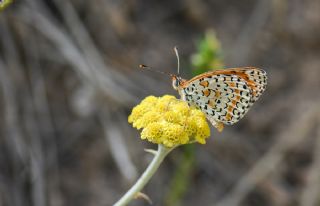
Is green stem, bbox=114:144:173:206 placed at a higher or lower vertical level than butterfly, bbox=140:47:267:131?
lower

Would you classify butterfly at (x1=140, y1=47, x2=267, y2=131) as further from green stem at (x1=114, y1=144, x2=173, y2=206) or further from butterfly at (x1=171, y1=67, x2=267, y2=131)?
green stem at (x1=114, y1=144, x2=173, y2=206)

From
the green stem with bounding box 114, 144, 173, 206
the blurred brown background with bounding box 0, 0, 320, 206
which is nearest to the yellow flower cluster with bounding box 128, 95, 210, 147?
the green stem with bounding box 114, 144, 173, 206

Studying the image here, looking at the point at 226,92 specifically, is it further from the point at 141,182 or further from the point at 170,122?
the point at 141,182

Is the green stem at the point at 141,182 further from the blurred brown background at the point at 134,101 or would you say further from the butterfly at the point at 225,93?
the blurred brown background at the point at 134,101

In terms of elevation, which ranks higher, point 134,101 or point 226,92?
point 134,101

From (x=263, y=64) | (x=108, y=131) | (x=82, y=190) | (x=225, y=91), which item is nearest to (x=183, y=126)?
(x=225, y=91)

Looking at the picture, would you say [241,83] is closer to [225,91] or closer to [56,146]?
[225,91]

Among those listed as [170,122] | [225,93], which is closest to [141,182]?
[170,122]
